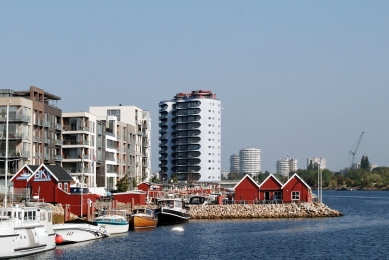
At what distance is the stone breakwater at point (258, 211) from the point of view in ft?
328

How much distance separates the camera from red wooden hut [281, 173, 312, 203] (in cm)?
10556

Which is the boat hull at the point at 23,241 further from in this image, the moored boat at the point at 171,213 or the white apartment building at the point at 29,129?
the white apartment building at the point at 29,129

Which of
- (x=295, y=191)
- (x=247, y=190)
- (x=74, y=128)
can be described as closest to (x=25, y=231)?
(x=247, y=190)

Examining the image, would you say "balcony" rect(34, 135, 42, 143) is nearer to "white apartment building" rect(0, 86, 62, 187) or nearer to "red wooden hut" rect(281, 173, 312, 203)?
"white apartment building" rect(0, 86, 62, 187)

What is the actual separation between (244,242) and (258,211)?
33.5 metres

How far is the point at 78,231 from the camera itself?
64.2 metres

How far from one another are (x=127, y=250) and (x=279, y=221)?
3802cm

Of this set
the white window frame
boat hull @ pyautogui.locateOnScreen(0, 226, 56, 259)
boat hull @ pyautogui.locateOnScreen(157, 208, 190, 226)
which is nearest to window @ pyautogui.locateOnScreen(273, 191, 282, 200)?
the white window frame

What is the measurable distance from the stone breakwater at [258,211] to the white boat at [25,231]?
145 feet

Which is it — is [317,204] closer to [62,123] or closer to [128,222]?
[128,222]

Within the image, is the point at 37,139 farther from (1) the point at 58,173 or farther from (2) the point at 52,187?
(2) the point at 52,187

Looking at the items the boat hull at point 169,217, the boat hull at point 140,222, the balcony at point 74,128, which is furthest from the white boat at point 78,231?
the balcony at point 74,128

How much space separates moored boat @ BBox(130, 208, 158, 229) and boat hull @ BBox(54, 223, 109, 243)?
1233 centimetres

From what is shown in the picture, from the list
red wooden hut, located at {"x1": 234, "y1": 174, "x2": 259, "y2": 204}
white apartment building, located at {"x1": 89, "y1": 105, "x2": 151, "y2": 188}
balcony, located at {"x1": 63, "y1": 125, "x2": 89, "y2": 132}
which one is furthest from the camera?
white apartment building, located at {"x1": 89, "y1": 105, "x2": 151, "y2": 188}
